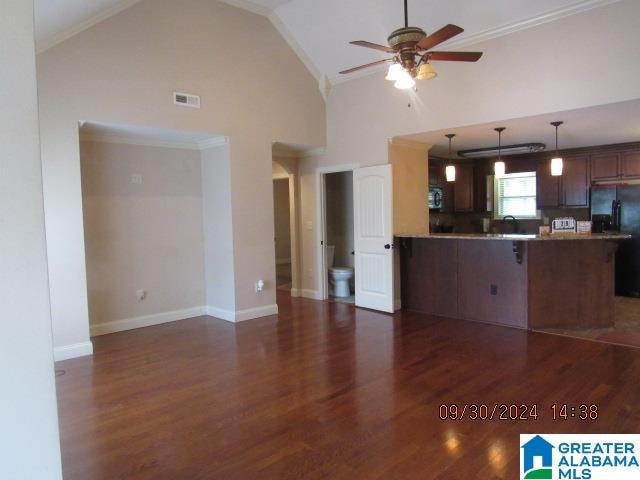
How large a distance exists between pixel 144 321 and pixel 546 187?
6673 millimetres

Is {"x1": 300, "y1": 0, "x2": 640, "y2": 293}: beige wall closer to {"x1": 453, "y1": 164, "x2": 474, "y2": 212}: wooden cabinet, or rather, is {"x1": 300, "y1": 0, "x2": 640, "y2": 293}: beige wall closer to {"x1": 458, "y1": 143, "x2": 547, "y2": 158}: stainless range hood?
{"x1": 458, "y1": 143, "x2": 547, "y2": 158}: stainless range hood

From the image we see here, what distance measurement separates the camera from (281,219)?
10.5m

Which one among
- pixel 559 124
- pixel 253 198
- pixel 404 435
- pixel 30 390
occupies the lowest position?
pixel 404 435

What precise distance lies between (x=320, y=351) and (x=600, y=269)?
3377 mm

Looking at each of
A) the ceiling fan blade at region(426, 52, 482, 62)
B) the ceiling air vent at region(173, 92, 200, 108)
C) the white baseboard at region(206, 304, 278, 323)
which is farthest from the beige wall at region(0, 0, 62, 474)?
the white baseboard at region(206, 304, 278, 323)

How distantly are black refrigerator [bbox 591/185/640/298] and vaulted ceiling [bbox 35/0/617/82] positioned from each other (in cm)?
341

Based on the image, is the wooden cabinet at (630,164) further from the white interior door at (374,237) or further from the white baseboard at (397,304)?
the white baseboard at (397,304)

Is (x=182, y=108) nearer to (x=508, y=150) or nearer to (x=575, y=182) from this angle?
(x=508, y=150)

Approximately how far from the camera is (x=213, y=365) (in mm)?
3973

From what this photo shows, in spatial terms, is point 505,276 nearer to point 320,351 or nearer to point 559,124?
point 559,124

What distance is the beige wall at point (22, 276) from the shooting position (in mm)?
1037

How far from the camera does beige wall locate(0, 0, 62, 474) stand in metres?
1.04

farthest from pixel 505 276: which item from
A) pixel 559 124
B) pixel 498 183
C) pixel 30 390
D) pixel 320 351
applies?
pixel 30 390

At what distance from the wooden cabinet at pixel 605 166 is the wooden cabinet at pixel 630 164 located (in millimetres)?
65
